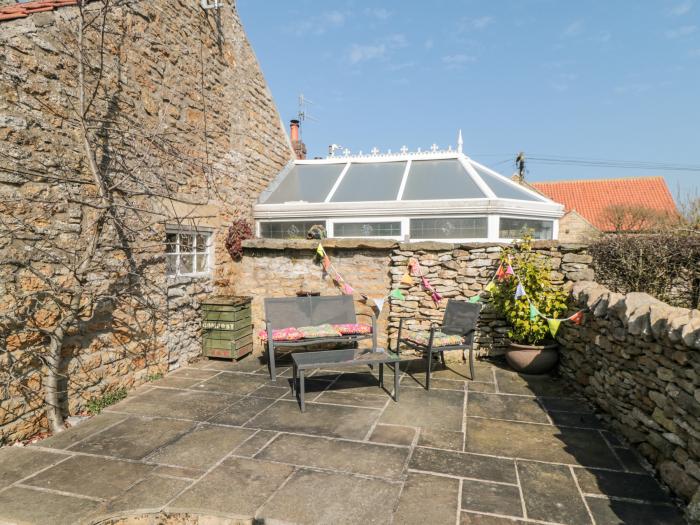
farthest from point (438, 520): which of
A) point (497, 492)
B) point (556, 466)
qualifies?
point (556, 466)

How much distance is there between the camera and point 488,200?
22.5 feet

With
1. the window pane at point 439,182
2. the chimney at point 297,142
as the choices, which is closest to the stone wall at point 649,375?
the window pane at point 439,182

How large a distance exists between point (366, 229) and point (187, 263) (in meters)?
3.03

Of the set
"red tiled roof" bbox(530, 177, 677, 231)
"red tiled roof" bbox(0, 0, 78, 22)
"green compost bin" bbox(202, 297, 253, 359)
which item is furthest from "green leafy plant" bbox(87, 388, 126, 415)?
"red tiled roof" bbox(530, 177, 677, 231)

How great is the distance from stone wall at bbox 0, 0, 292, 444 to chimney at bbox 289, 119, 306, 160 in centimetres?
451

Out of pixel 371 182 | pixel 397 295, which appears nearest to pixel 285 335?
pixel 397 295

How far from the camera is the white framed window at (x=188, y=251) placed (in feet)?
18.0

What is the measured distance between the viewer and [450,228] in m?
7.11

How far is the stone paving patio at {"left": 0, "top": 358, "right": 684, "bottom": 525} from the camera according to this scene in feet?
8.54

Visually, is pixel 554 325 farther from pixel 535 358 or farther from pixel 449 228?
pixel 449 228

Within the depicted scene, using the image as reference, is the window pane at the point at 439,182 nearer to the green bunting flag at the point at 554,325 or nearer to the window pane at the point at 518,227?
the window pane at the point at 518,227

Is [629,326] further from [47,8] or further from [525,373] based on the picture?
[47,8]

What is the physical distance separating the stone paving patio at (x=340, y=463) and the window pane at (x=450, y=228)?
302 cm

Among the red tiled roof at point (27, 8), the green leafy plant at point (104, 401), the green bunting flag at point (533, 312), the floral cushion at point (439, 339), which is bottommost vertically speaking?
the green leafy plant at point (104, 401)
